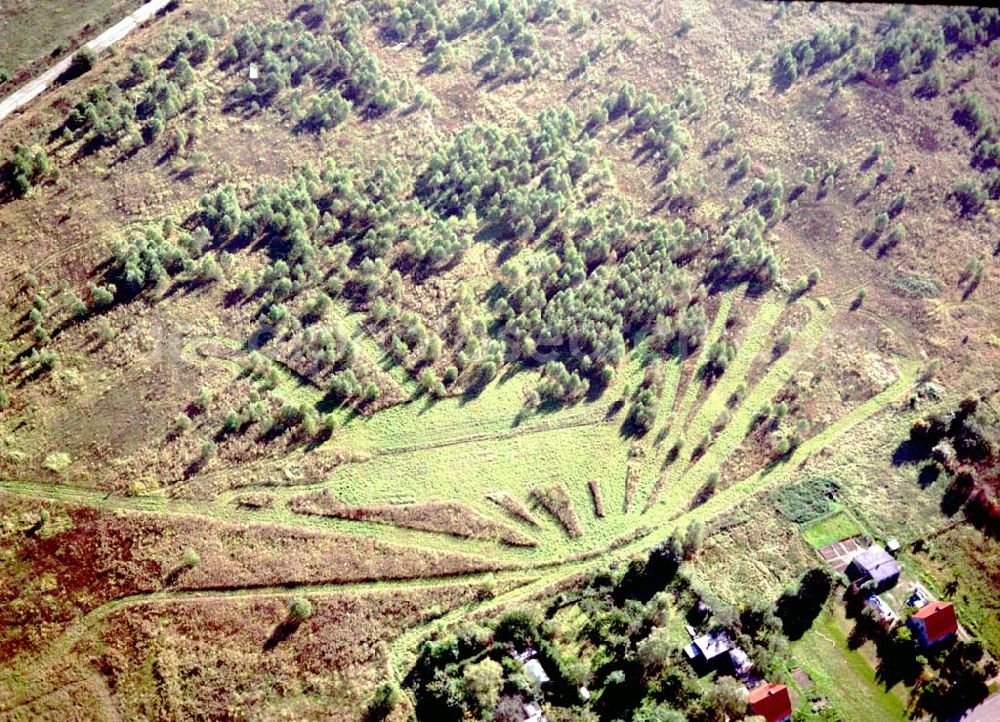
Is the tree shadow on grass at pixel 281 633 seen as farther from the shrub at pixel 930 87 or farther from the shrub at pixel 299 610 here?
the shrub at pixel 930 87

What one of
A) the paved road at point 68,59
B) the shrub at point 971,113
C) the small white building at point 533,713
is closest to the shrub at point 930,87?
the shrub at point 971,113

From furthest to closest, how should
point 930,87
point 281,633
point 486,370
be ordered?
point 930,87 → point 486,370 → point 281,633

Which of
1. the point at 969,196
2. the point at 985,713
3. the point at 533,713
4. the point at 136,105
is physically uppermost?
the point at 136,105

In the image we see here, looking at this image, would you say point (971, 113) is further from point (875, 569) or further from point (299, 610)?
point (299, 610)

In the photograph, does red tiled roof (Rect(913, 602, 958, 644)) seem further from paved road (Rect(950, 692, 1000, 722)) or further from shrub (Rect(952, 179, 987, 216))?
shrub (Rect(952, 179, 987, 216))

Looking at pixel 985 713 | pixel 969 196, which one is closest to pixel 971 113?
pixel 969 196
